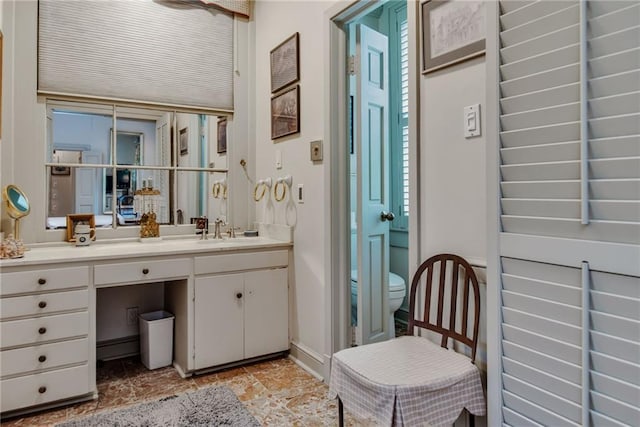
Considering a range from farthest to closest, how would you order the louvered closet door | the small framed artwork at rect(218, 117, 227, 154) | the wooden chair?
the small framed artwork at rect(218, 117, 227, 154) → the wooden chair → the louvered closet door

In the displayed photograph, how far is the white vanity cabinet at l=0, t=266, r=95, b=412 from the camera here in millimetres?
1942

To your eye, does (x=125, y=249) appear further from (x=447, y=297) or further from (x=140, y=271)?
(x=447, y=297)

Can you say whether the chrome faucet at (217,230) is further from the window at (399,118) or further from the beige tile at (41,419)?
the window at (399,118)

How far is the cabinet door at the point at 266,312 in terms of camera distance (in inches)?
101

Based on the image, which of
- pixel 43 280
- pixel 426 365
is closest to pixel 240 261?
pixel 43 280

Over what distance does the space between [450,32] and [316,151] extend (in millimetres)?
1048

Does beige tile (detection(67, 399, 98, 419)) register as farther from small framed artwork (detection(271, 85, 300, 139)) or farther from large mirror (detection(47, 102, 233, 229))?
small framed artwork (detection(271, 85, 300, 139))

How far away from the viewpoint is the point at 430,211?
166 cm

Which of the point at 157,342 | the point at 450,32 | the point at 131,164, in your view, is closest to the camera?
the point at 450,32

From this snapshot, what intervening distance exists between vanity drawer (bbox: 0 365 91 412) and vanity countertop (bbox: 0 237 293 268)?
22.3 inches

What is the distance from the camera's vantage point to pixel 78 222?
2631 millimetres

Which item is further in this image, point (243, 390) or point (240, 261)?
point (240, 261)

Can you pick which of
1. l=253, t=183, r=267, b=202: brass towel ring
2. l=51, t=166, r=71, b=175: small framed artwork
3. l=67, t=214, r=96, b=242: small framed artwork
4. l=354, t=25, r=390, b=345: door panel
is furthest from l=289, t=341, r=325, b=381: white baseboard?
l=51, t=166, r=71, b=175: small framed artwork

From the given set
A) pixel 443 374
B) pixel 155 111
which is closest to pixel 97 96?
pixel 155 111
